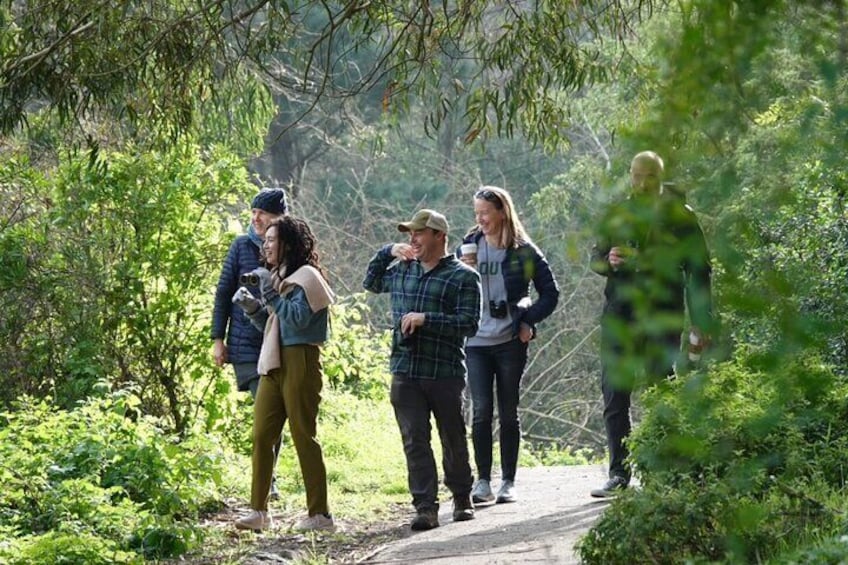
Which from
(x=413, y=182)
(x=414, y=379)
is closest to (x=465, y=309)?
(x=414, y=379)

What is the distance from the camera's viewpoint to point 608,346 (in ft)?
11.6

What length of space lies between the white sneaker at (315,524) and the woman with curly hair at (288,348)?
0.08ft

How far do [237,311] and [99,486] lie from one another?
4.35 ft

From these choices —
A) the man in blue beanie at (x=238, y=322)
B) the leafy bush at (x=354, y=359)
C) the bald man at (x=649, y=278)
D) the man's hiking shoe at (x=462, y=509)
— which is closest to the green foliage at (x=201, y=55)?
the man in blue beanie at (x=238, y=322)

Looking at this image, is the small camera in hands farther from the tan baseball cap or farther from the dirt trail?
the dirt trail

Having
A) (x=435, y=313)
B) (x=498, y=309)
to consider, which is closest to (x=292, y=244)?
(x=435, y=313)

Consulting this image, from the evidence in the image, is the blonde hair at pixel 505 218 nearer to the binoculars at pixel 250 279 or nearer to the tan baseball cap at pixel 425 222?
the tan baseball cap at pixel 425 222

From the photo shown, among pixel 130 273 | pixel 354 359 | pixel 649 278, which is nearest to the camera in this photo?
pixel 649 278

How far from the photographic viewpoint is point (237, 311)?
10.2 meters

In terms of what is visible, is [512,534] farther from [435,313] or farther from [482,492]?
[482,492]

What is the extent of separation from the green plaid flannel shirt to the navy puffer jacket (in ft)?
3.30

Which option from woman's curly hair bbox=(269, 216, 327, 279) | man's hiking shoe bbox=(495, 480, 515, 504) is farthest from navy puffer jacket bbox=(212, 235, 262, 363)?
man's hiking shoe bbox=(495, 480, 515, 504)

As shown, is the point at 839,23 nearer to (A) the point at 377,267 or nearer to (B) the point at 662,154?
(B) the point at 662,154

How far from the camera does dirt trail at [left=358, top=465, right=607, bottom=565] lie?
8328mm
